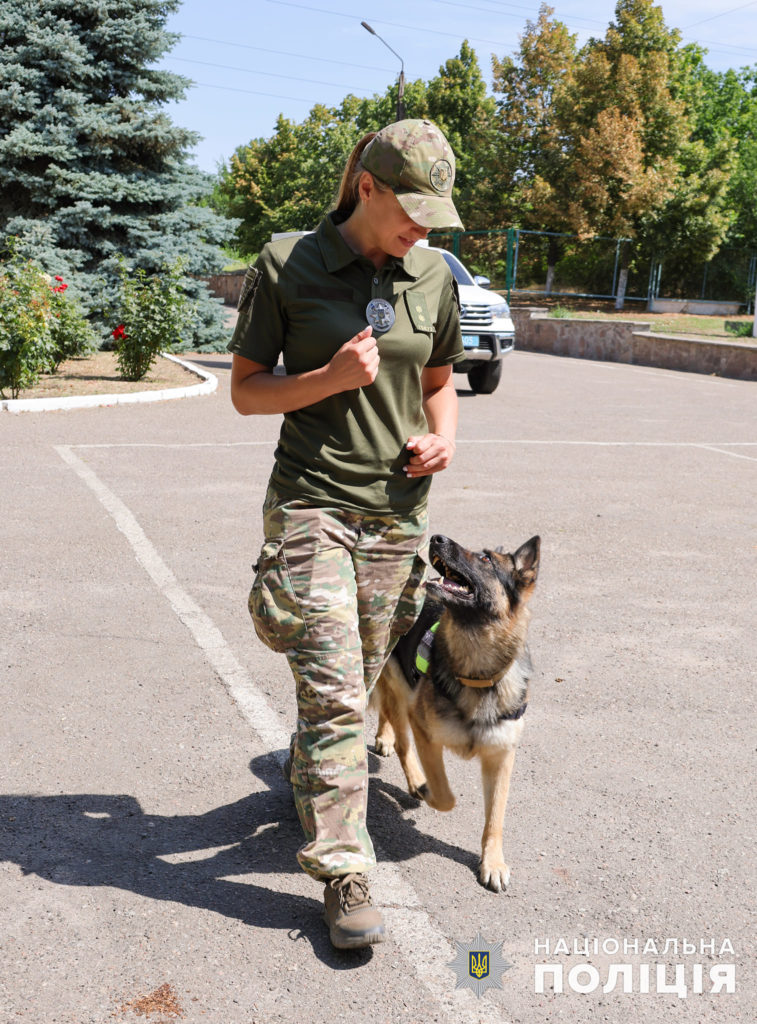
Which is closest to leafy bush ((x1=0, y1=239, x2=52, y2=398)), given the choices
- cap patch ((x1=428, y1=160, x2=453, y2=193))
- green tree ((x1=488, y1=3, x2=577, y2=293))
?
cap patch ((x1=428, y1=160, x2=453, y2=193))

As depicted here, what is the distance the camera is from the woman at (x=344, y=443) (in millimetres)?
2662

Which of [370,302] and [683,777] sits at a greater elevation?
[370,302]

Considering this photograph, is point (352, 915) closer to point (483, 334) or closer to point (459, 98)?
point (483, 334)

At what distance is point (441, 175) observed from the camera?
2.64 metres

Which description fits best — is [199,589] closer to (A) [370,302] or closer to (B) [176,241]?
(A) [370,302]

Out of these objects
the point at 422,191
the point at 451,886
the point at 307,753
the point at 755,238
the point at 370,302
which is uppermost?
the point at 755,238

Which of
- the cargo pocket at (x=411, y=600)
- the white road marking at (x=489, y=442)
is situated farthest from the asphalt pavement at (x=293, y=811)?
the white road marking at (x=489, y=442)

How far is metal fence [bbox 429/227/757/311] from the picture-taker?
33781 millimetres

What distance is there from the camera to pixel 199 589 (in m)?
5.79

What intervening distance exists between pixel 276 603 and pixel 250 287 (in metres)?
0.86

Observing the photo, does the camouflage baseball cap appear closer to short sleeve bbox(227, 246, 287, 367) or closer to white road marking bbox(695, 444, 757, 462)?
short sleeve bbox(227, 246, 287, 367)

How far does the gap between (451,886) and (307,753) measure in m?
0.77

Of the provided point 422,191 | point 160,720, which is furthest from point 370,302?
point 160,720

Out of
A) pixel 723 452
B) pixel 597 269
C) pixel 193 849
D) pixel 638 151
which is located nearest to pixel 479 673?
pixel 193 849
